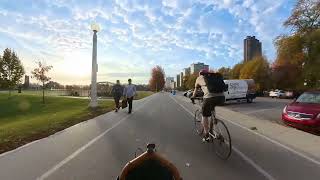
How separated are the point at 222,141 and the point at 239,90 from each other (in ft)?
116

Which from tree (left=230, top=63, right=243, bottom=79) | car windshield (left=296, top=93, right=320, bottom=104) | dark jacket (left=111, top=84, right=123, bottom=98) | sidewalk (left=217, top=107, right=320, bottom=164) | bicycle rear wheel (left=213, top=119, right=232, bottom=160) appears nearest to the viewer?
bicycle rear wheel (left=213, top=119, right=232, bottom=160)

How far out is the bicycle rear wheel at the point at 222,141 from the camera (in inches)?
401

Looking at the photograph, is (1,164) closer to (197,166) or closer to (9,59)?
(197,166)

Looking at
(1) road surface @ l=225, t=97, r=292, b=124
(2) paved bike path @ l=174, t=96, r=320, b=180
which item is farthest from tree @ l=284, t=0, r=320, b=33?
(2) paved bike path @ l=174, t=96, r=320, b=180

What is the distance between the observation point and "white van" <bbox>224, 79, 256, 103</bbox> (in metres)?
44.2

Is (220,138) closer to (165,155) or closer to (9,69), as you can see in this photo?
(165,155)

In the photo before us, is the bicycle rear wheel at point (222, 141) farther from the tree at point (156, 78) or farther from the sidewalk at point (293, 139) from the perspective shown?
the tree at point (156, 78)

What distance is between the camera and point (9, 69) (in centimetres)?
7825

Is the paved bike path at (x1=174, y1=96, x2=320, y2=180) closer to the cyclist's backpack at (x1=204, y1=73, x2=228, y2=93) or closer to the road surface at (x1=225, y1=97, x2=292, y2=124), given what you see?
the cyclist's backpack at (x1=204, y1=73, x2=228, y2=93)

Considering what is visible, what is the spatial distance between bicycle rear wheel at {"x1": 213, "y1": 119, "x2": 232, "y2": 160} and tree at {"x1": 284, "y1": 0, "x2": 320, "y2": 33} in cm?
4248

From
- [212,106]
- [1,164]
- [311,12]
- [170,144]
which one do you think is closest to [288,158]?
[212,106]

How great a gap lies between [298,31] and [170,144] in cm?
4439

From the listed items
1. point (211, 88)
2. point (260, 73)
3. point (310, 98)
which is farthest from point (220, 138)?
point (260, 73)

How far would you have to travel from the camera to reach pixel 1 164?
9.56m
